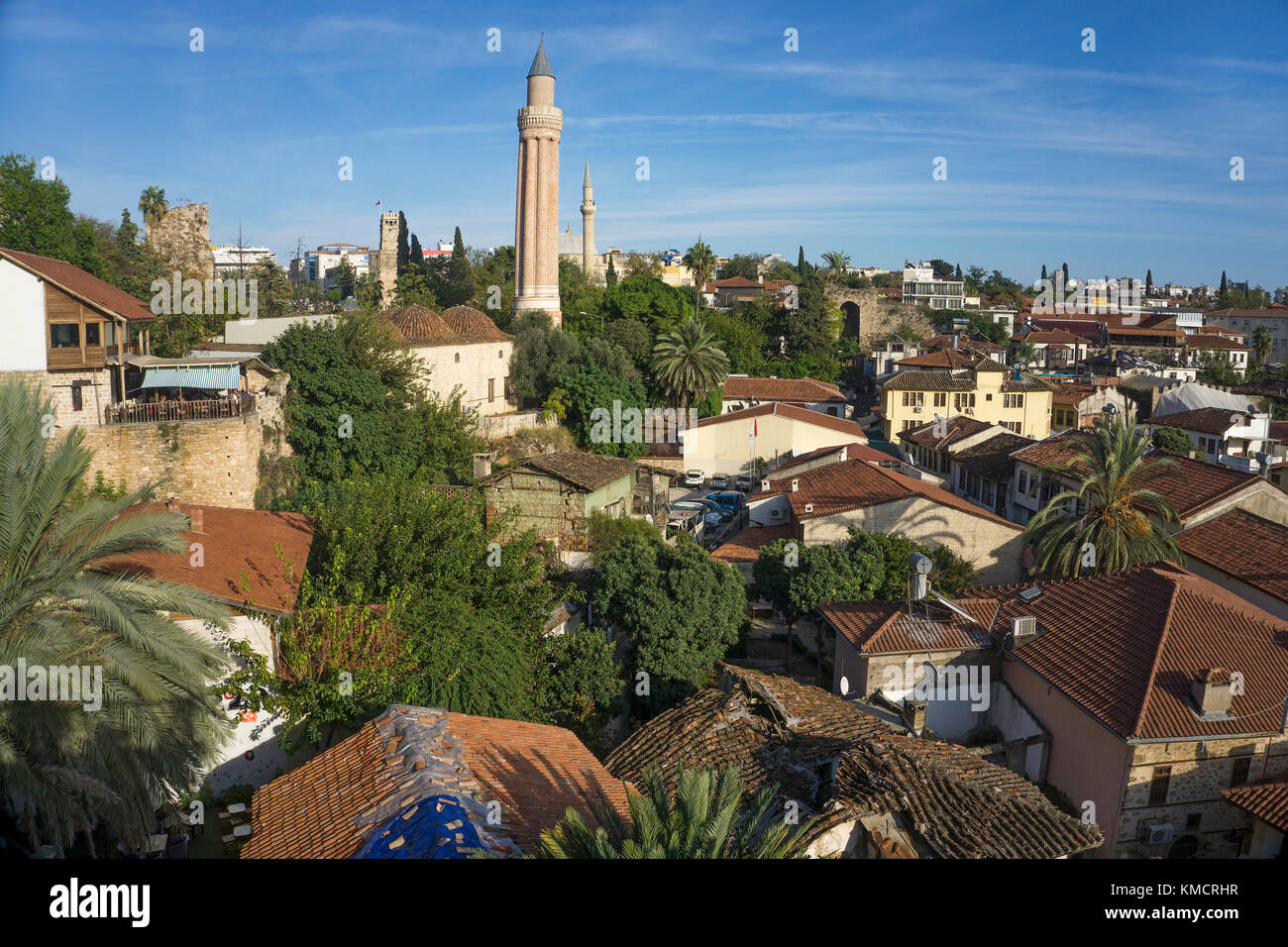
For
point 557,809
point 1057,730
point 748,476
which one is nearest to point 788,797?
point 557,809

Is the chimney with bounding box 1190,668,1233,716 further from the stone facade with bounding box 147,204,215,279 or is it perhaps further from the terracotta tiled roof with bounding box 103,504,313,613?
the stone facade with bounding box 147,204,215,279

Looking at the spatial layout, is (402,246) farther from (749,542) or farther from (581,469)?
(749,542)

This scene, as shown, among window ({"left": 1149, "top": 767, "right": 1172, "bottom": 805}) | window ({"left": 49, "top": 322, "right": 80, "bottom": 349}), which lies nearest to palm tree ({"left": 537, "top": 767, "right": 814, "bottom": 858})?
window ({"left": 1149, "top": 767, "right": 1172, "bottom": 805})

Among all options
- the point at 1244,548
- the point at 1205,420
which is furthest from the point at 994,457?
the point at 1244,548

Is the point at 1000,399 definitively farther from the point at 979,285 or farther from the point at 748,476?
the point at 979,285

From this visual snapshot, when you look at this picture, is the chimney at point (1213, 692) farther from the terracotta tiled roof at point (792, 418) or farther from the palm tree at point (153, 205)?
the palm tree at point (153, 205)

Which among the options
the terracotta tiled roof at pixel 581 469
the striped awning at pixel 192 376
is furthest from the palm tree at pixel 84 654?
the terracotta tiled roof at pixel 581 469
